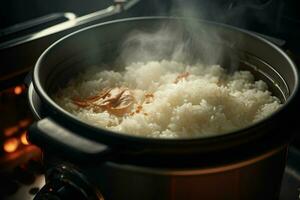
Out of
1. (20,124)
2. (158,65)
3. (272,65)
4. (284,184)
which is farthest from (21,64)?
(284,184)

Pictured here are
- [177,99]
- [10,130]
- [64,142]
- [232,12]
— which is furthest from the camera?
[232,12]

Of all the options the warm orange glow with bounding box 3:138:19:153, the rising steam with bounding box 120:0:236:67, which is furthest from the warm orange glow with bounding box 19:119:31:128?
the rising steam with bounding box 120:0:236:67

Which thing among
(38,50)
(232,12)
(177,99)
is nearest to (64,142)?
(177,99)

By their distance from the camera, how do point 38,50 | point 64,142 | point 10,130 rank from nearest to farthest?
1. point 64,142
2. point 38,50
3. point 10,130

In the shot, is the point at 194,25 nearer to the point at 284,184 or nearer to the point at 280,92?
the point at 280,92

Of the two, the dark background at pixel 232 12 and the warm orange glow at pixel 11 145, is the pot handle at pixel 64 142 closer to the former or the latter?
the warm orange glow at pixel 11 145

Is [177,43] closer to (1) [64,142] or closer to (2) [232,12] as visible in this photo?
(2) [232,12]

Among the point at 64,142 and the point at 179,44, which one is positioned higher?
the point at 64,142

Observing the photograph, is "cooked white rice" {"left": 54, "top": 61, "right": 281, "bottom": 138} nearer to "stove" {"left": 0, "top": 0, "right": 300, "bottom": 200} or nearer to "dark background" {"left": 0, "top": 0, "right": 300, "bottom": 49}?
"stove" {"left": 0, "top": 0, "right": 300, "bottom": 200}
